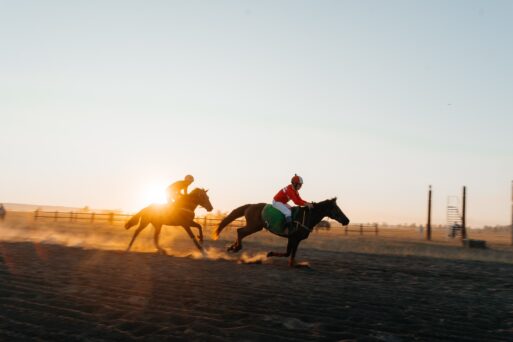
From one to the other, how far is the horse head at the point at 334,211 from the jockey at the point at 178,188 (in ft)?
14.9

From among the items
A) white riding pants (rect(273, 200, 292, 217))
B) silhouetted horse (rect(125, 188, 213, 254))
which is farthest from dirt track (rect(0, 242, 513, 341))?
silhouetted horse (rect(125, 188, 213, 254))

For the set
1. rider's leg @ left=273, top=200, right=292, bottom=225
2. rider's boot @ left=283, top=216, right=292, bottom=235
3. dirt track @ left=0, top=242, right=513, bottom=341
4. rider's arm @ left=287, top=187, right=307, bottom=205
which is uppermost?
rider's arm @ left=287, top=187, right=307, bottom=205

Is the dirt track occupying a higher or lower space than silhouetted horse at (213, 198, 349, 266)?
lower

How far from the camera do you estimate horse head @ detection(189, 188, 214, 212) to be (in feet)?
45.2

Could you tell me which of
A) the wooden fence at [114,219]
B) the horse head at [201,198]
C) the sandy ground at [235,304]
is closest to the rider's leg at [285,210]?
the sandy ground at [235,304]

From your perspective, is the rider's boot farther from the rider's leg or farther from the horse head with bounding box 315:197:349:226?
the horse head with bounding box 315:197:349:226

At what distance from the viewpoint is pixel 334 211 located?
11.5 meters

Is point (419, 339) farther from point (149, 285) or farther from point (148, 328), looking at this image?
point (149, 285)

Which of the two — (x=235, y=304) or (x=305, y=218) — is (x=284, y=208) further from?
(x=235, y=304)

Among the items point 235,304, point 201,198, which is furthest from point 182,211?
point 235,304

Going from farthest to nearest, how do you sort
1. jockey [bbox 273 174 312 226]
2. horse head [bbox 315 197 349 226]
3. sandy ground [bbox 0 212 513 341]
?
horse head [bbox 315 197 349 226], jockey [bbox 273 174 312 226], sandy ground [bbox 0 212 513 341]

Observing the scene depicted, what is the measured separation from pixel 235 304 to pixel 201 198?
7967 millimetres

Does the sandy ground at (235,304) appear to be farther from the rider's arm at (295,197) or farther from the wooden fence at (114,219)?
the wooden fence at (114,219)

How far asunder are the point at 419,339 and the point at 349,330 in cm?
Answer: 76
